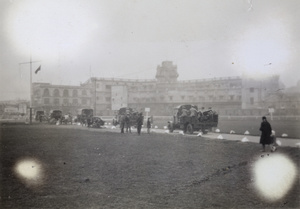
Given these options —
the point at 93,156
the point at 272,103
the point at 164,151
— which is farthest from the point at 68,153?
the point at 272,103

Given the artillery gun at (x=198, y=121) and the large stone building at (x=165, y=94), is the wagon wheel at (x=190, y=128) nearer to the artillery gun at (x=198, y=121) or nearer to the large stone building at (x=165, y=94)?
the artillery gun at (x=198, y=121)

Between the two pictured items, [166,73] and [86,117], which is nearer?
[86,117]

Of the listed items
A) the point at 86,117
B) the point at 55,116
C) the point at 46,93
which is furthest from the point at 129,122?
the point at 46,93

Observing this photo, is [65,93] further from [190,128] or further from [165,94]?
[190,128]

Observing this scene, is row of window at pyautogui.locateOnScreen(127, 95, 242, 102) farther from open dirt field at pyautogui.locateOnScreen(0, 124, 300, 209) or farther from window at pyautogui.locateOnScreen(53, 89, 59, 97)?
open dirt field at pyautogui.locateOnScreen(0, 124, 300, 209)

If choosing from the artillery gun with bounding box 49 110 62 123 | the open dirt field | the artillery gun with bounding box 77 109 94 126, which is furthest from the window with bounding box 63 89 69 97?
the open dirt field

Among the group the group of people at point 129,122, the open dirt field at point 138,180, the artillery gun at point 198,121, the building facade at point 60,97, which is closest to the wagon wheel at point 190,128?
the artillery gun at point 198,121

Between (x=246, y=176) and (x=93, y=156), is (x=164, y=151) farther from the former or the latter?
(x=246, y=176)
